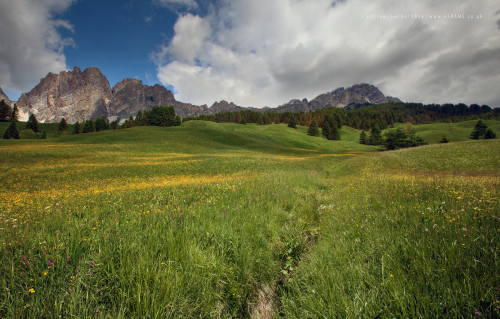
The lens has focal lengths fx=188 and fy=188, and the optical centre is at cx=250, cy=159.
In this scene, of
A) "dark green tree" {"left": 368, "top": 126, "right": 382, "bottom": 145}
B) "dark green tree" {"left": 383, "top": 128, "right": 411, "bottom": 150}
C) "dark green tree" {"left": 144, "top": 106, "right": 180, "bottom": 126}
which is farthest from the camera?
"dark green tree" {"left": 144, "top": 106, "right": 180, "bottom": 126}

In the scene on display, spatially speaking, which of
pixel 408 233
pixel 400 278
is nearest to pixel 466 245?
pixel 408 233

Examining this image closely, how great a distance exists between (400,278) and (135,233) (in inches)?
177

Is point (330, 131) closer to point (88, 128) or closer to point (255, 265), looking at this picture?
point (255, 265)

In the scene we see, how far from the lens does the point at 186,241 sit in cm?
385

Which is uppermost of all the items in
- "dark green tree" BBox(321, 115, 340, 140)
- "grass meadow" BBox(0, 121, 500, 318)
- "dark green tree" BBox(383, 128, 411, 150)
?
"dark green tree" BBox(321, 115, 340, 140)

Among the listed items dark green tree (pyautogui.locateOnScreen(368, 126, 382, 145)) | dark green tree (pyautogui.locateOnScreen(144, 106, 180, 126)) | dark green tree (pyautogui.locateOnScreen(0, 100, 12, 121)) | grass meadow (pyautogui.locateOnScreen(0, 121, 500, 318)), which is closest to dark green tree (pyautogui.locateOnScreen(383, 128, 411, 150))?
dark green tree (pyautogui.locateOnScreen(368, 126, 382, 145))

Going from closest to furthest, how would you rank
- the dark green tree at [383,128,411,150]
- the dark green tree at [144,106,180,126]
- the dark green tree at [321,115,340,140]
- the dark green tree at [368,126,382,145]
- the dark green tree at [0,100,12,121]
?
1. the dark green tree at [383,128,411,150]
2. the dark green tree at [368,126,382,145]
3. the dark green tree at [321,115,340,140]
4. the dark green tree at [144,106,180,126]
5. the dark green tree at [0,100,12,121]

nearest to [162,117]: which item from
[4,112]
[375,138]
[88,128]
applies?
[88,128]

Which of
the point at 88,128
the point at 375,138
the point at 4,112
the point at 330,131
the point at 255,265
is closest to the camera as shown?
the point at 255,265

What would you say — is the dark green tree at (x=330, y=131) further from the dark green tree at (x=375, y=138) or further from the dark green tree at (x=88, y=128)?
the dark green tree at (x=88, y=128)

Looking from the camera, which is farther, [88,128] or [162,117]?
[88,128]

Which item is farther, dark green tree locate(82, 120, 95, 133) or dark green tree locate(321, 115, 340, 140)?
dark green tree locate(82, 120, 95, 133)

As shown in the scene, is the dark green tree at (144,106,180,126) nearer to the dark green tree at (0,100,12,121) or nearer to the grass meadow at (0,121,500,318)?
→ the dark green tree at (0,100,12,121)

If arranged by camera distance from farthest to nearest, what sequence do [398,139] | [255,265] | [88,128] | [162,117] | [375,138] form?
[88,128]
[162,117]
[375,138]
[398,139]
[255,265]
